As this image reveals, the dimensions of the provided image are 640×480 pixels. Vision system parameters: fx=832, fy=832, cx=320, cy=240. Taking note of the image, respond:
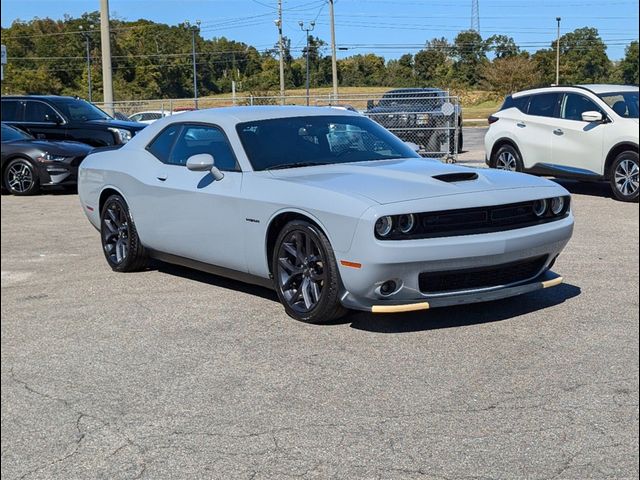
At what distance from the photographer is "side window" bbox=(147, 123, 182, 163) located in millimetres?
6773

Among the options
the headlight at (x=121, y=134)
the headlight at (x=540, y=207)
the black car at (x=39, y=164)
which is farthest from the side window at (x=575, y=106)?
the headlight at (x=121, y=134)

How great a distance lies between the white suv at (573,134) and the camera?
1145 centimetres

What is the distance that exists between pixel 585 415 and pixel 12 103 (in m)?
15.8

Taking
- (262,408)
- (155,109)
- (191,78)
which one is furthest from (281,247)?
Result: (191,78)

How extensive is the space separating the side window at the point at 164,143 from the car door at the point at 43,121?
1056 centimetres

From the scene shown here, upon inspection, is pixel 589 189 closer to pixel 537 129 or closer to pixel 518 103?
pixel 537 129

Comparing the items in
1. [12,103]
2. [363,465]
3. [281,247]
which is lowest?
[363,465]

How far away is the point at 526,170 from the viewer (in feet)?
42.4

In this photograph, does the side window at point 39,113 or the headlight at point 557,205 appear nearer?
the headlight at point 557,205

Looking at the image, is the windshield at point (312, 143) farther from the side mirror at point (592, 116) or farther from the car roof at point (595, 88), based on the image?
the car roof at point (595, 88)

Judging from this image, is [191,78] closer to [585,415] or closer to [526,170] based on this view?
[526,170]

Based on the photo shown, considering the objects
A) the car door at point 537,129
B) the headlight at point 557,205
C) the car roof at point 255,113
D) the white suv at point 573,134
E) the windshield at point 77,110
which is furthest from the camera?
the windshield at point 77,110

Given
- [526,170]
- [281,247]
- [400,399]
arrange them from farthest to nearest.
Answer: [526,170]
[281,247]
[400,399]

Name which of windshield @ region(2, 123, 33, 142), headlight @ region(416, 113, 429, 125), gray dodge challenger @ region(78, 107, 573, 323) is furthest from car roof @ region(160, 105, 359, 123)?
headlight @ region(416, 113, 429, 125)
